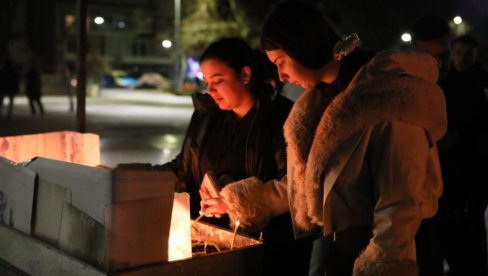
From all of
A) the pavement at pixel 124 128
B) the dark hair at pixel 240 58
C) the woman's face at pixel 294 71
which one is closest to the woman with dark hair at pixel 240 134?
the dark hair at pixel 240 58

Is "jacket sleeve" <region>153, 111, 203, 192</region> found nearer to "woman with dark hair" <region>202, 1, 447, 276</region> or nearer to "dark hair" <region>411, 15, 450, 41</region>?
"woman with dark hair" <region>202, 1, 447, 276</region>

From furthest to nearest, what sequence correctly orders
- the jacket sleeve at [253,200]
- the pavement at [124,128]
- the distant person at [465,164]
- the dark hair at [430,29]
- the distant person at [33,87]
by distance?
the distant person at [33,87] < the pavement at [124,128] < the distant person at [465,164] < the dark hair at [430,29] < the jacket sleeve at [253,200]

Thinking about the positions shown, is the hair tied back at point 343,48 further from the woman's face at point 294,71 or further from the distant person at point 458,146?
the distant person at point 458,146

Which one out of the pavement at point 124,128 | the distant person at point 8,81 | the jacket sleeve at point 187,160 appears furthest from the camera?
the distant person at point 8,81

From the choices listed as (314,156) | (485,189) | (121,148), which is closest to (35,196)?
(314,156)

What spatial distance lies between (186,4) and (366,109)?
33923 mm

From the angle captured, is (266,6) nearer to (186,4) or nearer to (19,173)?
(186,4)

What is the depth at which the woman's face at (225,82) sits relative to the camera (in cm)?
270

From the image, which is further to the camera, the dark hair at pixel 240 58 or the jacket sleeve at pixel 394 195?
the dark hair at pixel 240 58

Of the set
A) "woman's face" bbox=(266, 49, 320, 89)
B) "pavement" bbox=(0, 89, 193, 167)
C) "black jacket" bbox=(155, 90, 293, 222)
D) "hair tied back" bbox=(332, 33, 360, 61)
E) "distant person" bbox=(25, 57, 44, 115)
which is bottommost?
"pavement" bbox=(0, 89, 193, 167)

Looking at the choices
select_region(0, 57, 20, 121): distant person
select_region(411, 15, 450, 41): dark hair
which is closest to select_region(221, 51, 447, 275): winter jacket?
select_region(411, 15, 450, 41): dark hair

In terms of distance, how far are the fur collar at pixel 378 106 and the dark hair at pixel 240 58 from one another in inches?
28.7

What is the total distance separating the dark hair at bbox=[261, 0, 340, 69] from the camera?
205 centimetres

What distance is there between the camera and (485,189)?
3.68 meters
